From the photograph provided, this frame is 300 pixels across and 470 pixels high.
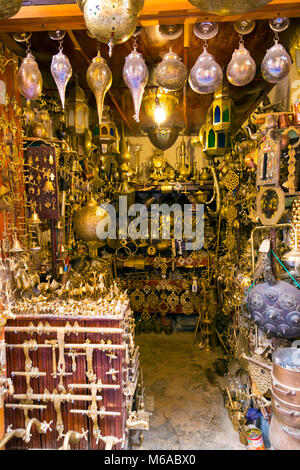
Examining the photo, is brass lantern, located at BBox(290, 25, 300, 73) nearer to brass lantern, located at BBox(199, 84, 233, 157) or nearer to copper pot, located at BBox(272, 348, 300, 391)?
brass lantern, located at BBox(199, 84, 233, 157)

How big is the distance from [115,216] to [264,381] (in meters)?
4.26

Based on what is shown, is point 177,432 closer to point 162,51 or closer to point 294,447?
point 294,447

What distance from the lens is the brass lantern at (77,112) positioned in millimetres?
3221

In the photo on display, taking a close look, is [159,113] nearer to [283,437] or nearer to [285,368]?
[285,368]

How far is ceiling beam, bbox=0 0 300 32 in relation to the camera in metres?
2.14

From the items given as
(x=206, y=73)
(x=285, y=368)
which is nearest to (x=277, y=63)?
(x=206, y=73)

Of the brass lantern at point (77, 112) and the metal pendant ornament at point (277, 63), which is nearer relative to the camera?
the metal pendant ornament at point (277, 63)

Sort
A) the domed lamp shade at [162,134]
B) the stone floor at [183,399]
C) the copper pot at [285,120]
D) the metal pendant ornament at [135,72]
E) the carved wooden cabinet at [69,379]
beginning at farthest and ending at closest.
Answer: the domed lamp shade at [162,134] < the stone floor at [183,399] < the copper pot at [285,120] < the carved wooden cabinet at [69,379] < the metal pendant ornament at [135,72]

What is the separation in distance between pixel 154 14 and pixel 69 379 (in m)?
2.89

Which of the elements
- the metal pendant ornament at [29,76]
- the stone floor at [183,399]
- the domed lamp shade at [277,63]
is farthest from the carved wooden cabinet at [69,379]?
the domed lamp shade at [277,63]

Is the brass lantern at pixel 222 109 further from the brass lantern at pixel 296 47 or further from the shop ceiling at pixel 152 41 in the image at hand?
the brass lantern at pixel 296 47

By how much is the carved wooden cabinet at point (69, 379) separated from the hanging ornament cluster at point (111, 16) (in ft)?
6.49

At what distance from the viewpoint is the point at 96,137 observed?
13.0 feet
